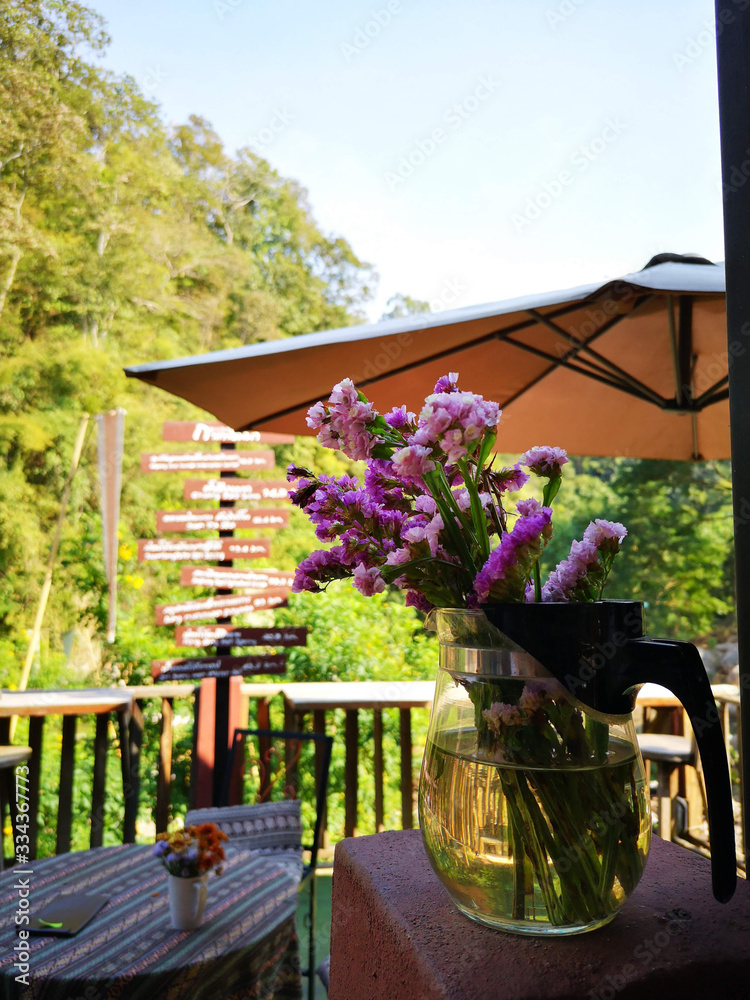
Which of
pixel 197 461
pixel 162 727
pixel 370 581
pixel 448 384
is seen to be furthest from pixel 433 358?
pixel 162 727

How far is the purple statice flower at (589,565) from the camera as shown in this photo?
496mm

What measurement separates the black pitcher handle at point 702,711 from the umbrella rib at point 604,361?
1429 millimetres

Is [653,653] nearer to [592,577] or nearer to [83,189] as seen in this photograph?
[592,577]

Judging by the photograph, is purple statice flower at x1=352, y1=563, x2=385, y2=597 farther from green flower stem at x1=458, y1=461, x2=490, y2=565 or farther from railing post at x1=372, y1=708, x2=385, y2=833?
railing post at x1=372, y1=708, x2=385, y2=833

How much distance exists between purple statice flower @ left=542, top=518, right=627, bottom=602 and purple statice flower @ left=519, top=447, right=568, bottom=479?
5 cm

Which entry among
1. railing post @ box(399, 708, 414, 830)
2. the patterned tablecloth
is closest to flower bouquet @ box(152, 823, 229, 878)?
the patterned tablecloth

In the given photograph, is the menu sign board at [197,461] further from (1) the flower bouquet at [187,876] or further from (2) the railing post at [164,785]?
(1) the flower bouquet at [187,876]

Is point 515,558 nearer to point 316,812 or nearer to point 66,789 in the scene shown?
point 316,812

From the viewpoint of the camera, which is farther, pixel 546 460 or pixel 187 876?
pixel 187 876

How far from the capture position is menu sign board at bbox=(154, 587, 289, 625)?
3570 mm

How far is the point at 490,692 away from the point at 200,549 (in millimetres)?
3268

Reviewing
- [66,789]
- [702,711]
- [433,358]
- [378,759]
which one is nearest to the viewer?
[702,711]

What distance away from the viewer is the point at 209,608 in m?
3.61

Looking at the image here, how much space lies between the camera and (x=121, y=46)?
10078mm
